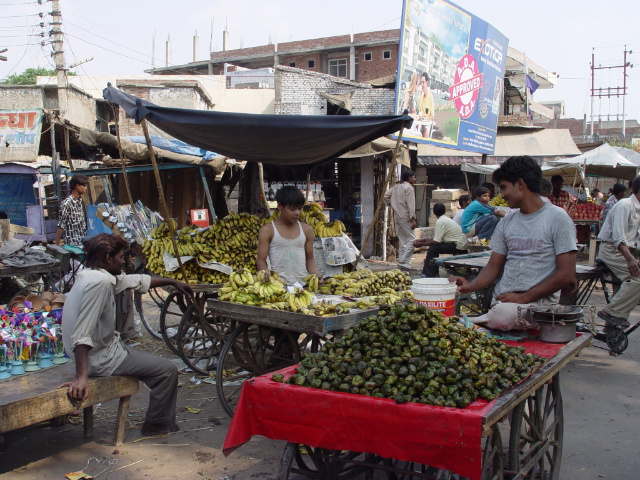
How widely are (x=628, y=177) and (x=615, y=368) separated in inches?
604

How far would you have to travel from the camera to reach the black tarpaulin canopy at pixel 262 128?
16.4 ft

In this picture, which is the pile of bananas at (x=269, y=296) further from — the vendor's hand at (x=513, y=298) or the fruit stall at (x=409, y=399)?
the vendor's hand at (x=513, y=298)

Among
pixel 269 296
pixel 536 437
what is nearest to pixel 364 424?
pixel 536 437

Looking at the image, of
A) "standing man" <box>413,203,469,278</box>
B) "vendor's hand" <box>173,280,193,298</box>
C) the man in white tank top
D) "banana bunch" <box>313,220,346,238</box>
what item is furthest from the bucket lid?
"standing man" <box>413,203,469,278</box>

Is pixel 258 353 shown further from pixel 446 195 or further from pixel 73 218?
pixel 446 195

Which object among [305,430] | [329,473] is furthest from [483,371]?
[329,473]

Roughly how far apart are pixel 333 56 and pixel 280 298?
3372 cm

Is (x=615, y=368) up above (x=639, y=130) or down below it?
below

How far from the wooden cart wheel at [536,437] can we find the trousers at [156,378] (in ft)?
8.54

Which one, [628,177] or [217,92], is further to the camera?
[217,92]

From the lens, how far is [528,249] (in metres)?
3.74

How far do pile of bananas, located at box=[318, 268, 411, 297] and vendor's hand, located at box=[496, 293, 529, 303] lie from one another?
1369mm

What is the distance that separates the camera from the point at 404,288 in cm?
564

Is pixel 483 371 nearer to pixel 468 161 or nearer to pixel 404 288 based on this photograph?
pixel 404 288
